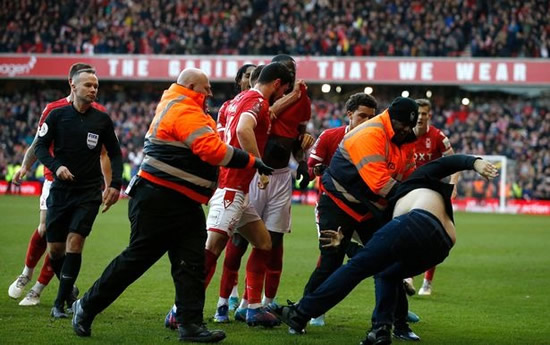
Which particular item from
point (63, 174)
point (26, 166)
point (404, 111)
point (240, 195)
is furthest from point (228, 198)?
point (26, 166)

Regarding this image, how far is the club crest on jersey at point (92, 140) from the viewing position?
31.3ft

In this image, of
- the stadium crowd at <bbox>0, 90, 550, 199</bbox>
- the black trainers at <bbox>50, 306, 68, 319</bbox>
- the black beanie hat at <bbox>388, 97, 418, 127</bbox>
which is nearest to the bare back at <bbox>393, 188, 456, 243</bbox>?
the black beanie hat at <bbox>388, 97, 418, 127</bbox>

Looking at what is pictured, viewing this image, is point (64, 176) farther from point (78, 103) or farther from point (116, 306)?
point (116, 306)

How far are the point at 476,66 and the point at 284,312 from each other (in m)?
35.9

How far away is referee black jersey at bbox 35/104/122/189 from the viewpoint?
30.9 ft

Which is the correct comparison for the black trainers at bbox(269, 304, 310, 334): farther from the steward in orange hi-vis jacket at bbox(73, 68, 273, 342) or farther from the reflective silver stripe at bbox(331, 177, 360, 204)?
A: the reflective silver stripe at bbox(331, 177, 360, 204)

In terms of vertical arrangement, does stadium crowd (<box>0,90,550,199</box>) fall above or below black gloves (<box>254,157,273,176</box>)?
below

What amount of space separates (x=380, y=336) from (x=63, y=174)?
3.58 metres

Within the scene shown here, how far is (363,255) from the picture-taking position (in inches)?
287

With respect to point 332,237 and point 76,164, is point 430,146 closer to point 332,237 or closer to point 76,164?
point 332,237

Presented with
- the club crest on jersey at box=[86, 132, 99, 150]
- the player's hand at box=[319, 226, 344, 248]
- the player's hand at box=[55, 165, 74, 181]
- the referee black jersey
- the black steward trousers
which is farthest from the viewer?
the club crest on jersey at box=[86, 132, 99, 150]

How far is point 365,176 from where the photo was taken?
300 inches

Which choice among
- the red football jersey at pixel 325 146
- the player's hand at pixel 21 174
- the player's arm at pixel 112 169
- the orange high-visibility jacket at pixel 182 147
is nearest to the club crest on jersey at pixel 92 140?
the player's arm at pixel 112 169

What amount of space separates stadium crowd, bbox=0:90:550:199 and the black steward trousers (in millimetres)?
30472
